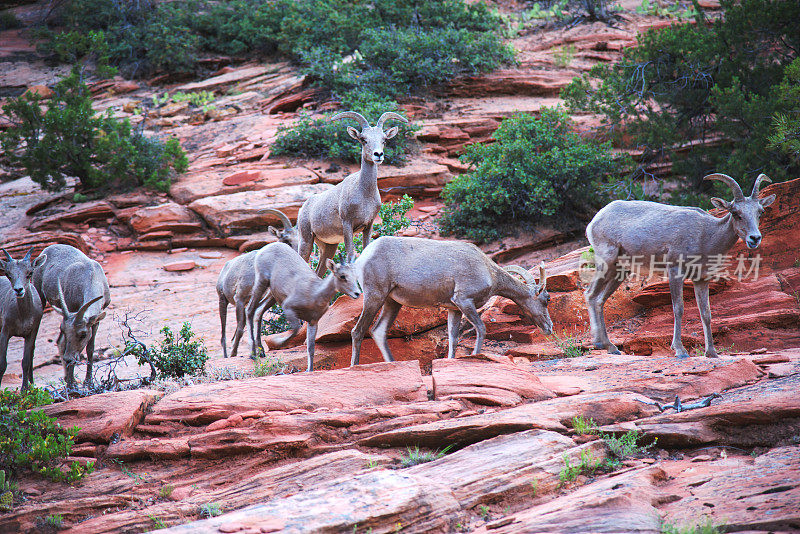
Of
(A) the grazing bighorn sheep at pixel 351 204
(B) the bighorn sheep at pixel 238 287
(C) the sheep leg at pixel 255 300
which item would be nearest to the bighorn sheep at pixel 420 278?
(A) the grazing bighorn sheep at pixel 351 204

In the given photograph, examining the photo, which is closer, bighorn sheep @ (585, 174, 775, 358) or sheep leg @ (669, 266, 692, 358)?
bighorn sheep @ (585, 174, 775, 358)

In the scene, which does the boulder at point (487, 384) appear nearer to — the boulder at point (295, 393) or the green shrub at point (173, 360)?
the boulder at point (295, 393)

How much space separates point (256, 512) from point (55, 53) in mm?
33323

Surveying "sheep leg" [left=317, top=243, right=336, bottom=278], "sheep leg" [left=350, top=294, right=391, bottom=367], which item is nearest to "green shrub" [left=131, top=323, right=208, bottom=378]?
"sheep leg" [left=350, top=294, right=391, bottom=367]

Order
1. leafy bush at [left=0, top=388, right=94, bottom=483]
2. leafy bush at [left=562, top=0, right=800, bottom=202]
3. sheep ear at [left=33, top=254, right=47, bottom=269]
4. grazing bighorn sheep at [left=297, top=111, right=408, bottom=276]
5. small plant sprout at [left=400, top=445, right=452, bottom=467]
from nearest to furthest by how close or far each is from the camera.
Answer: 1. leafy bush at [left=0, top=388, right=94, bottom=483]
2. small plant sprout at [left=400, top=445, right=452, bottom=467]
3. grazing bighorn sheep at [left=297, top=111, right=408, bottom=276]
4. sheep ear at [left=33, top=254, right=47, bottom=269]
5. leafy bush at [left=562, top=0, right=800, bottom=202]

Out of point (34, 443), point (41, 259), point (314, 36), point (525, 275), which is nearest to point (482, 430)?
point (525, 275)

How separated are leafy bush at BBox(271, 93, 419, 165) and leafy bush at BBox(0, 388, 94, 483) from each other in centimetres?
1521

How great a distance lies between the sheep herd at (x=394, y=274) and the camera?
869 centimetres

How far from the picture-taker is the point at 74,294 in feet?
35.9

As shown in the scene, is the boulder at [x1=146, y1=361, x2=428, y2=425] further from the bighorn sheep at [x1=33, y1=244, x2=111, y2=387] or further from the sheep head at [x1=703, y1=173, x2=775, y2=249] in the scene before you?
the sheep head at [x1=703, y1=173, x2=775, y2=249]

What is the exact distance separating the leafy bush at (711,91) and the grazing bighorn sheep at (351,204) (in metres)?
→ 8.13

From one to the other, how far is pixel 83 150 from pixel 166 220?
4.16 meters

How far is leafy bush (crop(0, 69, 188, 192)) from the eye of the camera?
68.1ft

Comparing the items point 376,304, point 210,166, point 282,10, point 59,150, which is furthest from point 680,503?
point 282,10
